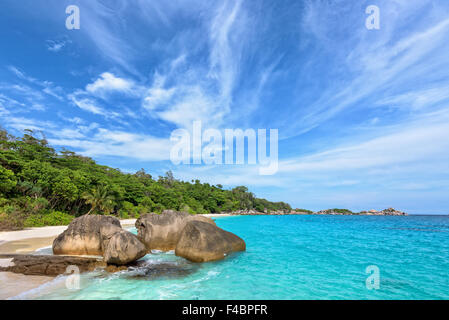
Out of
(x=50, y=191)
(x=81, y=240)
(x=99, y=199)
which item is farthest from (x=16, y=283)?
(x=99, y=199)

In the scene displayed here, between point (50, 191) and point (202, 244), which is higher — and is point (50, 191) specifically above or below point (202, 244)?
above

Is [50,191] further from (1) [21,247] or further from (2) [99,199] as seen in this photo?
(1) [21,247]

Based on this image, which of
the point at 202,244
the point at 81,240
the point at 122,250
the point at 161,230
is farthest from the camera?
the point at 161,230

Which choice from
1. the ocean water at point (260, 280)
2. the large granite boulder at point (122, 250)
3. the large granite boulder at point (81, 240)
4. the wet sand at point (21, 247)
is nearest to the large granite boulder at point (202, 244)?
the ocean water at point (260, 280)

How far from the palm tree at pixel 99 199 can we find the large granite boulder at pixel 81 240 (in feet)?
69.5

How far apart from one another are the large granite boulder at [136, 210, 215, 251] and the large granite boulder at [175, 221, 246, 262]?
5.56ft

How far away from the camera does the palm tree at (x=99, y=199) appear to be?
96.6ft

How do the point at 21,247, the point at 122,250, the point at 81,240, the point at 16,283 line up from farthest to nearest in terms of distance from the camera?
the point at 21,247 → the point at 81,240 → the point at 122,250 → the point at 16,283

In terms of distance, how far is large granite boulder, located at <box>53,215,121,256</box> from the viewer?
408 inches

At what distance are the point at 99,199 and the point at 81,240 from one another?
73.4 feet

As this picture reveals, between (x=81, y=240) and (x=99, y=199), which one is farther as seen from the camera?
(x=99, y=199)

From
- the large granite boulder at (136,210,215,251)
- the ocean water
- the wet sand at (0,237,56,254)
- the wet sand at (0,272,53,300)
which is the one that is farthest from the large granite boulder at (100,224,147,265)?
the wet sand at (0,237,56,254)

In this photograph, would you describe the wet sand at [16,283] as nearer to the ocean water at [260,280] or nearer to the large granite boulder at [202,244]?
the ocean water at [260,280]

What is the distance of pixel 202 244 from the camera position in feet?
34.8
